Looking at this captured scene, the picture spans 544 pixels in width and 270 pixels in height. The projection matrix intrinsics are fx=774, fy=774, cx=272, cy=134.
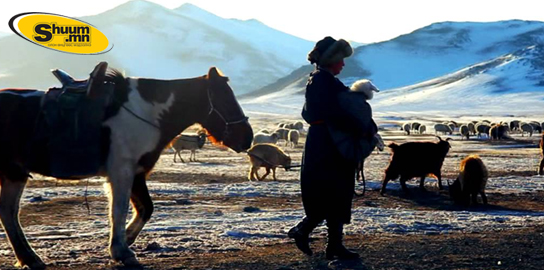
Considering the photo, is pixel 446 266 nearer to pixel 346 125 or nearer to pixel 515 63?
pixel 346 125

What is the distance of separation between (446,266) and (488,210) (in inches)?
281

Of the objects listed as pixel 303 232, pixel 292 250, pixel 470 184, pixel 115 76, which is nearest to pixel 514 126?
pixel 470 184

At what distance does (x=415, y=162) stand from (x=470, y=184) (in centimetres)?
324

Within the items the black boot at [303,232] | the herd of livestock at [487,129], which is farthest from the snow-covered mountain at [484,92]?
the black boot at [303,232]

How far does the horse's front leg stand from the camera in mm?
7262

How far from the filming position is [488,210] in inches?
557

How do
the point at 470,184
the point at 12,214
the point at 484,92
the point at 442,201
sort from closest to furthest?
the point at 12,214 → the point at 470,184 → the point at 442,201 → the point at 484,92

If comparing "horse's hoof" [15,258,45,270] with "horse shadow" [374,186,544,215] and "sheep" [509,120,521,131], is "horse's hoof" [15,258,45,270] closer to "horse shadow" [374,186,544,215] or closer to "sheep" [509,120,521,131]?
"horse shadow" [374,186,544,215]

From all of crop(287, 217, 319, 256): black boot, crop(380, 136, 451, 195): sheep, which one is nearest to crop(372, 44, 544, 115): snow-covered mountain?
crop(380, 136, 451, 195): sheep

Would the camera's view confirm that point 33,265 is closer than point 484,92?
Yes

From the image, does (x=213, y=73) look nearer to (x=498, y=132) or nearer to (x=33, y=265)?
(x=33, y=265)

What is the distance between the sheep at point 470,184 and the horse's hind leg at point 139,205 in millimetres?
8914

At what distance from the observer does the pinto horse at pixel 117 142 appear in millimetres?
7262

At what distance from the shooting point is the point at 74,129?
733 cm
